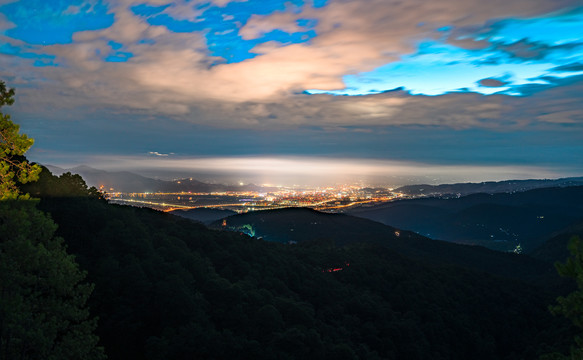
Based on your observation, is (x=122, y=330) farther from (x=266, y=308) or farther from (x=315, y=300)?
(x=315, y=300)

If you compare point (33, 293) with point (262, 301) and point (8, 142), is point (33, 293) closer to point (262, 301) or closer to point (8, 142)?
point (8, 142)

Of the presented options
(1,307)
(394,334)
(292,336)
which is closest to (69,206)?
(292,336)

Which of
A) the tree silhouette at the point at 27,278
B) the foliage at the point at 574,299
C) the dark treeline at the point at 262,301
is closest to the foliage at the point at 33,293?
the tree silhouette at the point at 27,278

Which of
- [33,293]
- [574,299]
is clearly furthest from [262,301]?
[33,293]

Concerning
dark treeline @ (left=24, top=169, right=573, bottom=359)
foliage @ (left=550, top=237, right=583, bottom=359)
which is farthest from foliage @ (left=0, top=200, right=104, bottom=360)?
foliage @ (left=550, top=237, right=583, bottom=359)

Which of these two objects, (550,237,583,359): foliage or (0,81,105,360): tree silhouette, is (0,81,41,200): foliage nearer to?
(0,81,105,360): tree silhouette

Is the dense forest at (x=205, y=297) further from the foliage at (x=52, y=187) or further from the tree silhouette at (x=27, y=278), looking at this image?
the foliage at (x=52, y=187)
